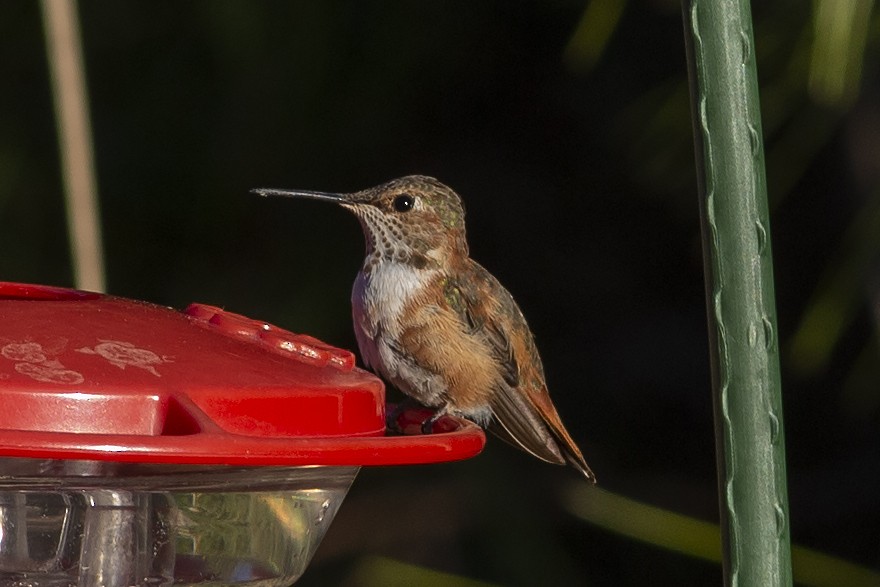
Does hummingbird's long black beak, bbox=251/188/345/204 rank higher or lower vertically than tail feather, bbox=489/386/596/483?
higher

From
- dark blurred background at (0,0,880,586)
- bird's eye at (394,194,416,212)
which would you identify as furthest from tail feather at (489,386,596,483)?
dark blurred background at (0,0,880,586)

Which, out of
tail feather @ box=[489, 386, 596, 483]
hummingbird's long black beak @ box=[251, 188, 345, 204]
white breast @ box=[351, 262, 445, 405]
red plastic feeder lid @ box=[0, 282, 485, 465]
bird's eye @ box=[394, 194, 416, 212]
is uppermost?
hummingbird's long black beak @ box=[251, 188, 345, 204]

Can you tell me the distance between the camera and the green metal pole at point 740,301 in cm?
139

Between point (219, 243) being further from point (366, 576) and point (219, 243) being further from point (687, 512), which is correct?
point (687, 512)

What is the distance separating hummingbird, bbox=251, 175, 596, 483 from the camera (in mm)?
3039

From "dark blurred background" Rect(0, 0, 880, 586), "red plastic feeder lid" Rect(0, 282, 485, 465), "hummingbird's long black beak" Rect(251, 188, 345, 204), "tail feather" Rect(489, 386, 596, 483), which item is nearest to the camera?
"red plastic feeder lid" Rect(0, 282, 485, 465)

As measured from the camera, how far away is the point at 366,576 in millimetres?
4496

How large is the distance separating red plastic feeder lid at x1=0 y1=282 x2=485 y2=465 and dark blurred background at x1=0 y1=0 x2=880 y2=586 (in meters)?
2.49

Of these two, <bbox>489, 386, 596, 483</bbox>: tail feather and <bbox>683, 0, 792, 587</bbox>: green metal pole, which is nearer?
<bbox>683, 0, 792, 587</bbox>: green metal pole

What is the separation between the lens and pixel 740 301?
4.58 feet

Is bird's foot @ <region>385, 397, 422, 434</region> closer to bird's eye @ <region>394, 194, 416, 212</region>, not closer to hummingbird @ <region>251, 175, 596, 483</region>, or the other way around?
hummingbird @ <region>251, 175, 596, 483</region>

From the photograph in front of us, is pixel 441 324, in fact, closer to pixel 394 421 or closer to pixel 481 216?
pixel 394 421

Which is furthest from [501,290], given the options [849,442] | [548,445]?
[849,442]

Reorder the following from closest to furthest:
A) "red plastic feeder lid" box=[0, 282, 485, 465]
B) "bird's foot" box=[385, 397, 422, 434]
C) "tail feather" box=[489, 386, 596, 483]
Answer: "red plastic feeder lid" box=[0, 282, 485, 465]
"bird's foot" box=[385, 397, 422, 434]
"tail feather" box=[489, 386, 596, 483]
